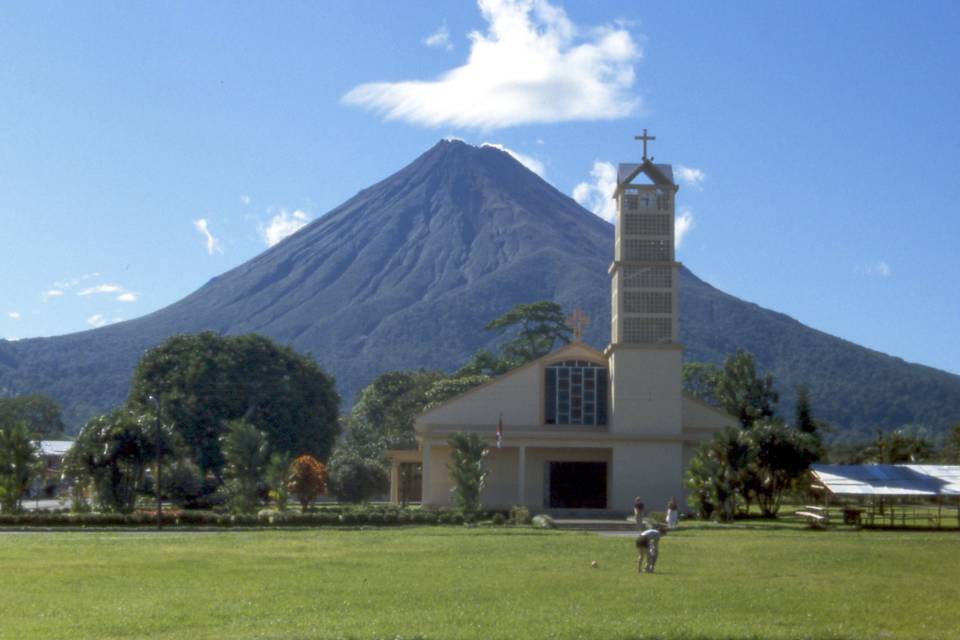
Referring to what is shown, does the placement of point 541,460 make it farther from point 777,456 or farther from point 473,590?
point 473,590

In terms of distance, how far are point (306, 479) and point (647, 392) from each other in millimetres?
14029

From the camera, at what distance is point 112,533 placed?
100 feet

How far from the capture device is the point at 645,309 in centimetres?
4184

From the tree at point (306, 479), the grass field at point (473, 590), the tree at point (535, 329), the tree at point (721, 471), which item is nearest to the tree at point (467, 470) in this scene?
the tree at point (721, 471)

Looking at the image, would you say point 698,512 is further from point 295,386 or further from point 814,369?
point 814,369

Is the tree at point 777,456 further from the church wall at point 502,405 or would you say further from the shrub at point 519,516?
the church wall at point 502,405

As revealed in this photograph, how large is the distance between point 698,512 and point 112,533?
16.8m

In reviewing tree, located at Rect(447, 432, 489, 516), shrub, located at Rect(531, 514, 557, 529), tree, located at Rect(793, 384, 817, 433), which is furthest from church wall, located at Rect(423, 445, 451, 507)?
tree, located at Rect(793, 384, 817, 433)

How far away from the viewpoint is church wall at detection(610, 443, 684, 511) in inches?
1623

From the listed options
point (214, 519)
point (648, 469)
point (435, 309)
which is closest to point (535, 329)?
point (648, 469)

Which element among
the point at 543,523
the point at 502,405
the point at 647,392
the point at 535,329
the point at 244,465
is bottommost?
the point at 543,523

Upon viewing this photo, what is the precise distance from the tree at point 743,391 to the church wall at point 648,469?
20.6 metres

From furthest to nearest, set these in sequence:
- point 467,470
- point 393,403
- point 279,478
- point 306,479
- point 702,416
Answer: point 393,403 → point 306,479 → point 702,416 → point 279,478 → point 467,470

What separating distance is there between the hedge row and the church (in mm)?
7764
